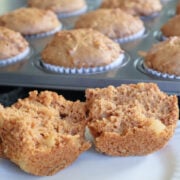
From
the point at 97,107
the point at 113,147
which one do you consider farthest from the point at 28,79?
the point at 113,147

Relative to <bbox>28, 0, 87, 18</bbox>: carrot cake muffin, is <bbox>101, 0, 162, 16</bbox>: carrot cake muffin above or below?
above

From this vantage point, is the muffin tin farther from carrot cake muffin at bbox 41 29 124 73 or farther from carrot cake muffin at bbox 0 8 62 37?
carrot cake muffin at bbox 0 8 62 37

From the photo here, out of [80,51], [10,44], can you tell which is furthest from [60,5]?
[80,51]

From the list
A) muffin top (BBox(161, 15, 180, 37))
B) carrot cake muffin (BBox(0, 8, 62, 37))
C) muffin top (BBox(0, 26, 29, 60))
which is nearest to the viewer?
muffin top (BBox(0, 26, 29, 60))

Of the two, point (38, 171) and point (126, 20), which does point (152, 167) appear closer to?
point (38, 171)

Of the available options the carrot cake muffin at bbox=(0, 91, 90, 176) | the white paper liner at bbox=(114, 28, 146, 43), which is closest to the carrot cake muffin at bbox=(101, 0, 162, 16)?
the white paper liner at bbox=(114, 28, 146, 43)

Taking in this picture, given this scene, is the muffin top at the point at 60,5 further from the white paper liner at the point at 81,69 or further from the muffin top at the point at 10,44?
the white paper liner at the point at 81,69
